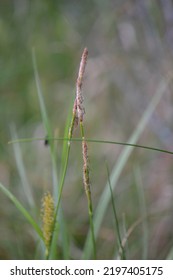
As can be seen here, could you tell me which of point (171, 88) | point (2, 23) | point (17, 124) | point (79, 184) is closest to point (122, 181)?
point (79, 184)

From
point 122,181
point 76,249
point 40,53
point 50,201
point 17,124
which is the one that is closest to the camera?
point 50,201

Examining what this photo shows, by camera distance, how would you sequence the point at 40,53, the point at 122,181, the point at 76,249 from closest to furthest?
the point at 76,249, the point at 122,181, the point at 40,53

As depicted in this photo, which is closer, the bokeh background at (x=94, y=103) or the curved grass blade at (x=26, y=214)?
the curved grass blade at (x=26, y=214)

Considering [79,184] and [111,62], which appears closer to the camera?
[79,184]

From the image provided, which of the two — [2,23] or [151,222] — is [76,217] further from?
[2,23]

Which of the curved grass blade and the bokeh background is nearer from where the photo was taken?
the curved grass blade

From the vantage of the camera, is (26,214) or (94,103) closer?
(26,214)

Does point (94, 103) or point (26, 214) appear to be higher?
point (94, 103)

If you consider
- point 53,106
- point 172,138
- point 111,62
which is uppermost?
point 111,62
